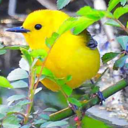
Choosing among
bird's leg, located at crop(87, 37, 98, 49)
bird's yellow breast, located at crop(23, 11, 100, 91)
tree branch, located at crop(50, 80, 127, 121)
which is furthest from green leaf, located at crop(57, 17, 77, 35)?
bird's leg, located at crop(87, 37, 98, 49)

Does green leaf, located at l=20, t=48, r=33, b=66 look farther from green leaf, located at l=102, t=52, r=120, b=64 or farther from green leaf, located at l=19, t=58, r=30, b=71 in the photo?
green leaf, located at l=102, t=52, r=120, b=64

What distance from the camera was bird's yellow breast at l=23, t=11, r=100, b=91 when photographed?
24.0 inches

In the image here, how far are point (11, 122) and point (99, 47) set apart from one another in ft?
4.79

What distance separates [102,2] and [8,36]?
29.2 inches

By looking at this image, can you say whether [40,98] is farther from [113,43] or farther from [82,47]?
[82,47]

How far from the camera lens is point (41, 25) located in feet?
2.36

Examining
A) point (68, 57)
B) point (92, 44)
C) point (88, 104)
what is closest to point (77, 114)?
point (88, 104)

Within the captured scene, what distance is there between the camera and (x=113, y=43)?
64.4 inches

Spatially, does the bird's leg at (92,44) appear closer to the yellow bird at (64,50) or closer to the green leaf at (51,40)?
the yellow bird at (64,50)

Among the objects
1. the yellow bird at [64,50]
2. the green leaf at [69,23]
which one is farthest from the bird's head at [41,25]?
the green leaf at [69,23]

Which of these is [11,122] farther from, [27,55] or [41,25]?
[41,25]

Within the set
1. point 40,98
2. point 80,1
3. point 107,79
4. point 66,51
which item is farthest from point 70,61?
point 80,1

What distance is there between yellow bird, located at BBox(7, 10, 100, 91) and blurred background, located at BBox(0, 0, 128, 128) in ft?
0.85

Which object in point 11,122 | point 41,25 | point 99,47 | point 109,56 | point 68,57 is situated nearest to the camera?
point 11,122
